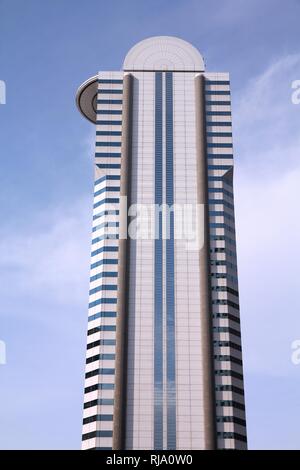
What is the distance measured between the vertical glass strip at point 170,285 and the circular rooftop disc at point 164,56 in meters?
4.23

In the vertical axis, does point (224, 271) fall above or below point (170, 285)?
above

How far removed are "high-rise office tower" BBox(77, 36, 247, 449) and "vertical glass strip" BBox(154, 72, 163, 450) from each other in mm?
234

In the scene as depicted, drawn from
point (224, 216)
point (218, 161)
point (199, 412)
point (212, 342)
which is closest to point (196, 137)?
point (218, 161)

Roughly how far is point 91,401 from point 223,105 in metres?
81.3

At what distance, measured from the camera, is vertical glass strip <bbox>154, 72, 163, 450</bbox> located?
11625 centimetres

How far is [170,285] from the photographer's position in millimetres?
129875

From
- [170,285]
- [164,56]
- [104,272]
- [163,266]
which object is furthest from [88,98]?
[170,285]

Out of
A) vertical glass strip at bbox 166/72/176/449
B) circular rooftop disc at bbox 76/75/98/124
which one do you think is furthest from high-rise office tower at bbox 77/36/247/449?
circular rooftop disc at bbox 76/75/98/124

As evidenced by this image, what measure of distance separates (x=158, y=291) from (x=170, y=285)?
3.05 metres

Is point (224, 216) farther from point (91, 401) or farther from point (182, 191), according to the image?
point (91, 401)

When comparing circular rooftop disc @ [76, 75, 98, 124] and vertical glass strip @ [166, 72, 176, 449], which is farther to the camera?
circular rooftop disc @ [76, 75, 98, 124]

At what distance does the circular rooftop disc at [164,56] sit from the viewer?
158 meters

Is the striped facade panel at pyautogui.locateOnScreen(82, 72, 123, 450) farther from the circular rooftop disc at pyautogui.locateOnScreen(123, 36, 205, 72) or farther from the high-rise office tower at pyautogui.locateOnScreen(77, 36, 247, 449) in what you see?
the circular rooftop disc at pyautogui.locateOnScreen(123, 36, 205, 72)

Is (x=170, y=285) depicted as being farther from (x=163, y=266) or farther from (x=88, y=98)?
(x=88, y=98)
